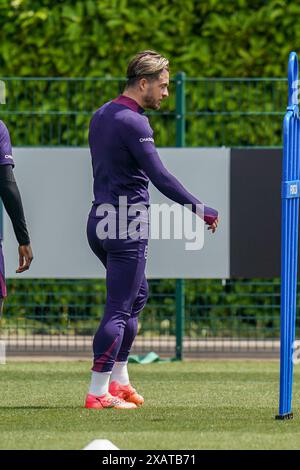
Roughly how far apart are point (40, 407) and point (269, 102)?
4.99 meters

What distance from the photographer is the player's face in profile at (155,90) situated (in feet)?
26.4

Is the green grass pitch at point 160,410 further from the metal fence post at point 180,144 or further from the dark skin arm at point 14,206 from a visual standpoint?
the dark skin arm at point 14,206

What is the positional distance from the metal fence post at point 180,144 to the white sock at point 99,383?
403 centimetres

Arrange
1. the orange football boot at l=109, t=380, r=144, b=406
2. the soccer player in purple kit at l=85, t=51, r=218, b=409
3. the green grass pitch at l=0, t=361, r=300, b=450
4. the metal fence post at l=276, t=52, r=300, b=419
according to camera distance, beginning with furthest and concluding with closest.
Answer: the orange football boot at l=109, t=380, r=144, b=406, the soccer player in purple kit at l=85, t=51, r=218, b=409, the metal fence post at l=276, t=52, r=300, b=419, the green grass pitch at l=0, t=361, r=300, b=450

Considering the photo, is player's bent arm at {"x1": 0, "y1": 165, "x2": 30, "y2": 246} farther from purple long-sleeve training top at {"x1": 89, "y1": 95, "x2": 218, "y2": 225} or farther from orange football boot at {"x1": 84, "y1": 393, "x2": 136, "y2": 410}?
orange football boot at {"x1": 84, "y1": 393, "x2": 136, "y2": 410}

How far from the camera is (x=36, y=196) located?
11688mm

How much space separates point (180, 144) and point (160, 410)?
4123 millimetres

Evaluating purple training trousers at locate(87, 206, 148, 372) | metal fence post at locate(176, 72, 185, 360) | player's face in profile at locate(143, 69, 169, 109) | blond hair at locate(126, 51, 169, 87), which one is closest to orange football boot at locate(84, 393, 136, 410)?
purple training trousers at locate(87, 206, 148, 372)

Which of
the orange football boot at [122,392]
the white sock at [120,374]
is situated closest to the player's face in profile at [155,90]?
the white sock at [120,374]

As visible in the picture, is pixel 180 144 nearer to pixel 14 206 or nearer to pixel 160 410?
pixel 160 410

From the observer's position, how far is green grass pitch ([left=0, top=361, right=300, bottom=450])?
6.67m

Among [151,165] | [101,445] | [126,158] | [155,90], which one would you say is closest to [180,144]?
[155,90]

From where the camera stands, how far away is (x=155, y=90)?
8.04m

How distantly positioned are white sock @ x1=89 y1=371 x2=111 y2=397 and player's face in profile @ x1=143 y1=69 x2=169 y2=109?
152cm
